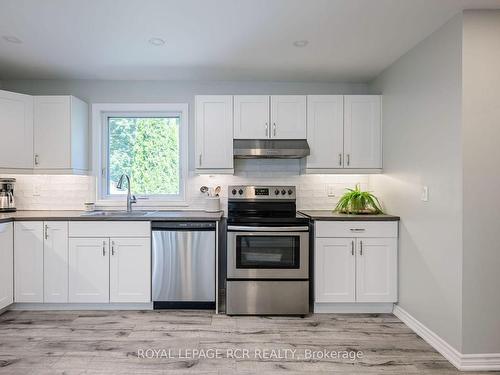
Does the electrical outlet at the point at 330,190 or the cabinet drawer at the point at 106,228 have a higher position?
the electrical outlet at the point at 330,190

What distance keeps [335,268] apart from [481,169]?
1475 millimetres

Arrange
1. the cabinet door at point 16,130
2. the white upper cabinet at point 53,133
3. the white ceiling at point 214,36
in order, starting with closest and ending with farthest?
the white ceiling at point 214,36 → the cabinet door at point 16,130 → the white upper cabinet at point 53,133

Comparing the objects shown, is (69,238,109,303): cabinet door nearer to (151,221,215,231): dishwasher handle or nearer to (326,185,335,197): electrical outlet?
(151,221,215,231): dishwasher handle

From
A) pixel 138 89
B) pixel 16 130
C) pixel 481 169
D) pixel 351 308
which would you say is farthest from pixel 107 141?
pixel 481 169

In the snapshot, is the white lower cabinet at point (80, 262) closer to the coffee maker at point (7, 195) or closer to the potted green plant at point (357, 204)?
the coffee maker at point (7, 195)

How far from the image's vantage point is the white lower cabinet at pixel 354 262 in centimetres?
307

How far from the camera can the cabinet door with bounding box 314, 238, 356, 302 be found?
10.1 ft

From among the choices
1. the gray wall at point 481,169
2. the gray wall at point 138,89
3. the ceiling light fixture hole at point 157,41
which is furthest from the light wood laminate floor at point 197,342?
the ceiling light fixture hole at point 157,41

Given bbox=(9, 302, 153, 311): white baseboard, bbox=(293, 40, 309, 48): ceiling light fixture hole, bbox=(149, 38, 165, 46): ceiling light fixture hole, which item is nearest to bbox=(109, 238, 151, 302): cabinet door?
bbox=(9, 302, 153, 311): white baseboard

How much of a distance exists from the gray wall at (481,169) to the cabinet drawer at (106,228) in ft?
8.68

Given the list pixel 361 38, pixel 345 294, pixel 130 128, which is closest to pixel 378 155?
pixel 361 38

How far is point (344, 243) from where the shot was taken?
121 inches

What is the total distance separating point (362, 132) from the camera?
342cm

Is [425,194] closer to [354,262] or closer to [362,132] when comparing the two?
[354,262]
